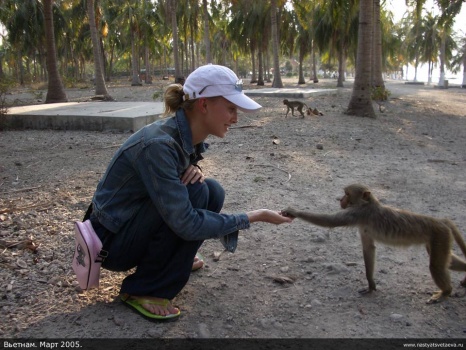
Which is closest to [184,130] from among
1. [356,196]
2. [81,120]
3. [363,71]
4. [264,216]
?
[264,216]

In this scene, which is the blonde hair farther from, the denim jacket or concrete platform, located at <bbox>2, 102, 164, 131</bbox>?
concrete platform, located at <bbox>2, 102, 164, 131</bbox>

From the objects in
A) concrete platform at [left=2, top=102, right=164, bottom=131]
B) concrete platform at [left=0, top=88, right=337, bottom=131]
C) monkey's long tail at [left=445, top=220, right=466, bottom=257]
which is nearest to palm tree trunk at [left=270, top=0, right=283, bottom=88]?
concrete platform at [left=0, top=88, right=337, bottom=131]

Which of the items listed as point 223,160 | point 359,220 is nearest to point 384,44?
point 223,160

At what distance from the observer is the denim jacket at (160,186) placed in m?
2.45

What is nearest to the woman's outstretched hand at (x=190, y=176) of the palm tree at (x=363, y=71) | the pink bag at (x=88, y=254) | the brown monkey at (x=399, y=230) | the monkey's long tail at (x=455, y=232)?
the pink bag at (x=88, y=254)

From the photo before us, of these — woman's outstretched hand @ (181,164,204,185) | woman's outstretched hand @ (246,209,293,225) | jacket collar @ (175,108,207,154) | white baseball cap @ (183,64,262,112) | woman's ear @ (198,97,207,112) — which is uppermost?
white baseball cap @ (183,64,262,112)

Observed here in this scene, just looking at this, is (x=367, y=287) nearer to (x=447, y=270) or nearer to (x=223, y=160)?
(x=447, y=270)

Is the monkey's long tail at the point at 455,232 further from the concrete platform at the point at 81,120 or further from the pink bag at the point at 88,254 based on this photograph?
the concrete platform at the point at 81,120

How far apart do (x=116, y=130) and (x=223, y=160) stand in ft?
11.6

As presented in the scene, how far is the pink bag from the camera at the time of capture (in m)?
2.58

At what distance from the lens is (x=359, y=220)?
10.5 ft

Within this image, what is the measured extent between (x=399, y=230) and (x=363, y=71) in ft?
34.5

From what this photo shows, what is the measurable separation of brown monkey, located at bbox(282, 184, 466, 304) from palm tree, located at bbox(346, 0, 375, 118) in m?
10.0

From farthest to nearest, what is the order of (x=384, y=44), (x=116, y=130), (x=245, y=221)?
(x=384, y=44)
(x=116, y=130)
(x=245, y=221)
